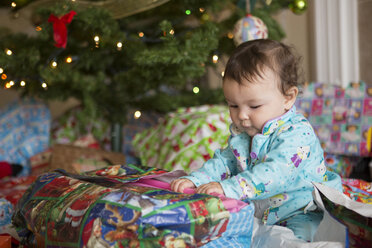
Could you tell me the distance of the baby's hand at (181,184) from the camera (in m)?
0.97

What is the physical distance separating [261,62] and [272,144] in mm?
189

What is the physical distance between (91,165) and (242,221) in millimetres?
1176

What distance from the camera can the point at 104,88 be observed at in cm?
205

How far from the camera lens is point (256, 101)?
101 cm

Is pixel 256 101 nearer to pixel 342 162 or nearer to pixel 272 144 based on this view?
pixel 272 144

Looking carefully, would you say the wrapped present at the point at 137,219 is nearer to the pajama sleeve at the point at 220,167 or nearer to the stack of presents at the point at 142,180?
the stack of presents at the point at 142,180

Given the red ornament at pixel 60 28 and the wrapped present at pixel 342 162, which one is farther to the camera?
the wrapped present at pixel 342 162

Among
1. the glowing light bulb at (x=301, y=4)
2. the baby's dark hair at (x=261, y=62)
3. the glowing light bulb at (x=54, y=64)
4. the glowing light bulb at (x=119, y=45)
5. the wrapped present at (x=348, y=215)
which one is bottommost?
the wrapped present at (x=348, y=215)

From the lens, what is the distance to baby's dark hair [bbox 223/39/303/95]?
1.00 metres

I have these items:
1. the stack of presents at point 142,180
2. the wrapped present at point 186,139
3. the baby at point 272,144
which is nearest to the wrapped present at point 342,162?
the stack of presents at point 142,180

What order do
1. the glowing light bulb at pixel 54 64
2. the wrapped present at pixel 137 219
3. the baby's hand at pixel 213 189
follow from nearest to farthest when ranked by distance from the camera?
the wrapped present at pixel 137 219 → the baby's hand at pixel 213 189 → the glowing light bulb at pixel 54 64

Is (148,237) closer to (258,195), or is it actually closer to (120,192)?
(120,192)

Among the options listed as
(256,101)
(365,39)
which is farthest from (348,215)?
(365,39)

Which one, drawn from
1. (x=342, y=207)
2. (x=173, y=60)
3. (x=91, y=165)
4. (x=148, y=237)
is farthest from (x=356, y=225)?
(x=91, y=165)
